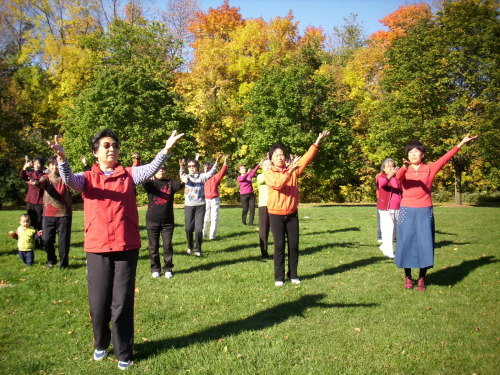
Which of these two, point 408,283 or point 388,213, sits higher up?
point 388,213

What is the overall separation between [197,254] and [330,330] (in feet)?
18.8

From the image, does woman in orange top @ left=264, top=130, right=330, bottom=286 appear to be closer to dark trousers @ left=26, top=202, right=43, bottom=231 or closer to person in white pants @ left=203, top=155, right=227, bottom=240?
A: person in white pants @ left=203, top=155, right=227, bottom=240

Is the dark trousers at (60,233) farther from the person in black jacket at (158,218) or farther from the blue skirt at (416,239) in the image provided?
the blue skirt at (416,239)

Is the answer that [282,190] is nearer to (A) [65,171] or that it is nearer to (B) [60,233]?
(A) [65,171]

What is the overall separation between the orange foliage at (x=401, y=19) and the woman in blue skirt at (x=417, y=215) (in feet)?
127

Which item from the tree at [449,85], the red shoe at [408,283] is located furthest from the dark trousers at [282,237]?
the tree at [449,85]

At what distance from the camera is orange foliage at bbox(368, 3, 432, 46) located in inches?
1690

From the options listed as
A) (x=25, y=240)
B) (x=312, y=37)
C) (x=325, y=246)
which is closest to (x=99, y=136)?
(x=25, y=240)

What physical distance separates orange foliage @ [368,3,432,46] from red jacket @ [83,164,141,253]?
1691 inches

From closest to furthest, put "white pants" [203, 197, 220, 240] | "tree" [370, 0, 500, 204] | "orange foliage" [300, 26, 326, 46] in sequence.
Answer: "white pants" [203, 197, 220, 240] < "tree" [370, 0, 500, 204] < "orange foliage" [300, 26, 326, 46]

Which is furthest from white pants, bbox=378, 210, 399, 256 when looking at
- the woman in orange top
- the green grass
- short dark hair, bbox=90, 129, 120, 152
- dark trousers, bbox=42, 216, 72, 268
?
short dark hair, bbox=90, 129, 120, 152

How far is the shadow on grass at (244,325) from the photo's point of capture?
521 cm

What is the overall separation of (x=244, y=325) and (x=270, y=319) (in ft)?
1.41

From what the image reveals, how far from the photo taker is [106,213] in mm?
4652
